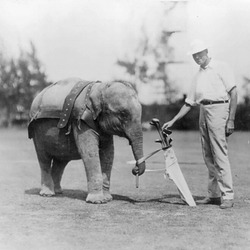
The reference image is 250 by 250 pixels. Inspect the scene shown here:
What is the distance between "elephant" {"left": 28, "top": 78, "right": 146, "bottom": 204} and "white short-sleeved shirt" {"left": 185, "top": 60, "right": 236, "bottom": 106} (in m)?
0.79

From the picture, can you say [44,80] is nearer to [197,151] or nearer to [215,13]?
[197,151]

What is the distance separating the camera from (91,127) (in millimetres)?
6121

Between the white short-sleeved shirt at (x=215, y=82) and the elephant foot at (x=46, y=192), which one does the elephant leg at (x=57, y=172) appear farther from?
the white short-sleeved shirt at (x=215, y=82)

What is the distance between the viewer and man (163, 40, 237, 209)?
5.81m

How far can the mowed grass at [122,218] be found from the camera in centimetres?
410

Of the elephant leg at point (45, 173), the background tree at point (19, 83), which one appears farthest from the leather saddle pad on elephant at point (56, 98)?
the background tree at point (19, 83)

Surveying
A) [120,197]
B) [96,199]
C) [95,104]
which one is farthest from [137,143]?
[120,197]

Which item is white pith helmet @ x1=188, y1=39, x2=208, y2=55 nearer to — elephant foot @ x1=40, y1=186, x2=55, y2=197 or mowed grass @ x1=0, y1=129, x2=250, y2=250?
mowed grass @ x1=0, y1=129, x2=250, y2=250

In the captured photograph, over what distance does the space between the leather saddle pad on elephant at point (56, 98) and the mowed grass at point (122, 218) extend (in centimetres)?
110

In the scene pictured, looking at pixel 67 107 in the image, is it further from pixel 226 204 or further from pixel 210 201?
pixel 226 204

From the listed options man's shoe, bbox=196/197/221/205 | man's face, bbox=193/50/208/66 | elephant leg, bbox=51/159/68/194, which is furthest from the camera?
elephant leg, bbox=51/159/68/194

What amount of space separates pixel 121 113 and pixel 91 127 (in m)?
0.43

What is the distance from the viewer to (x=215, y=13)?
23.6 ft

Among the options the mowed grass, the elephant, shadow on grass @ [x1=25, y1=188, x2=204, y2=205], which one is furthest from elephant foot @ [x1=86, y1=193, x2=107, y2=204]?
shadow on grass @ [x1=25, y1=188, x2=204, y2=205]
